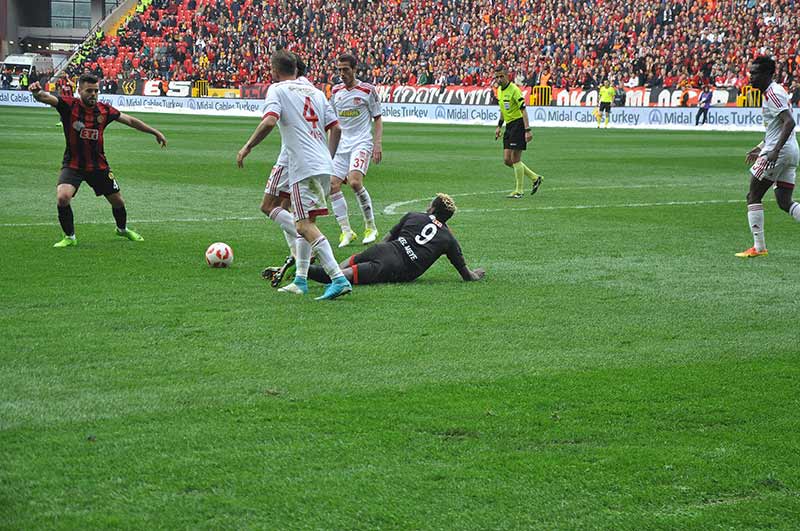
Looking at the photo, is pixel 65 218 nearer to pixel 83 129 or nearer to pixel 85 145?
pixel 85 145

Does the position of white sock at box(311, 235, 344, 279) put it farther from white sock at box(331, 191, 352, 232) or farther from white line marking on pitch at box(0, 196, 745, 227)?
white line marking on pitch at box(0, 196, 745, 227)

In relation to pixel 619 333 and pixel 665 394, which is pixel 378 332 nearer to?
pixel 619 333

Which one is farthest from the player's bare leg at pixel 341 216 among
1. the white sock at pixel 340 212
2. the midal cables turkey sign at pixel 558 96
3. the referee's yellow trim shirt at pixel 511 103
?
the midal cables turkey sign at pixel 558 96

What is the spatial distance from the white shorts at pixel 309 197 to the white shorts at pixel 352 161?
13.0 feet

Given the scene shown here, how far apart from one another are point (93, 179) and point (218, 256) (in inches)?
104

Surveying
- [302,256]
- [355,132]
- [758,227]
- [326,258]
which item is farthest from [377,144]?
[326,258]

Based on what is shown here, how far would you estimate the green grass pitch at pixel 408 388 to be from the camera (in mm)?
4418

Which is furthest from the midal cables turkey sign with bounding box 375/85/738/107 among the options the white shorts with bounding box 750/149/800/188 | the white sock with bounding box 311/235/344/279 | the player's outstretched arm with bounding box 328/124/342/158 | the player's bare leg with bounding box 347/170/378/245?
the white sock with bounding box 311/235/344/279

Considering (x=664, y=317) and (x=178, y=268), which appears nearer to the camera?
(x=664, y=317)

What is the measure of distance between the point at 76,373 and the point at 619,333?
11.8ft

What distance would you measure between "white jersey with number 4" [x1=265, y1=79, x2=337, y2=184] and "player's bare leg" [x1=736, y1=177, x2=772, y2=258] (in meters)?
4.94

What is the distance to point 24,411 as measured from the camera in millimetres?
5512

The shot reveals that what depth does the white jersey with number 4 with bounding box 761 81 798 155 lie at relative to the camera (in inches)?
465

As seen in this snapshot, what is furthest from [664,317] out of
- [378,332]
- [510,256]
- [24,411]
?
[24,411]
